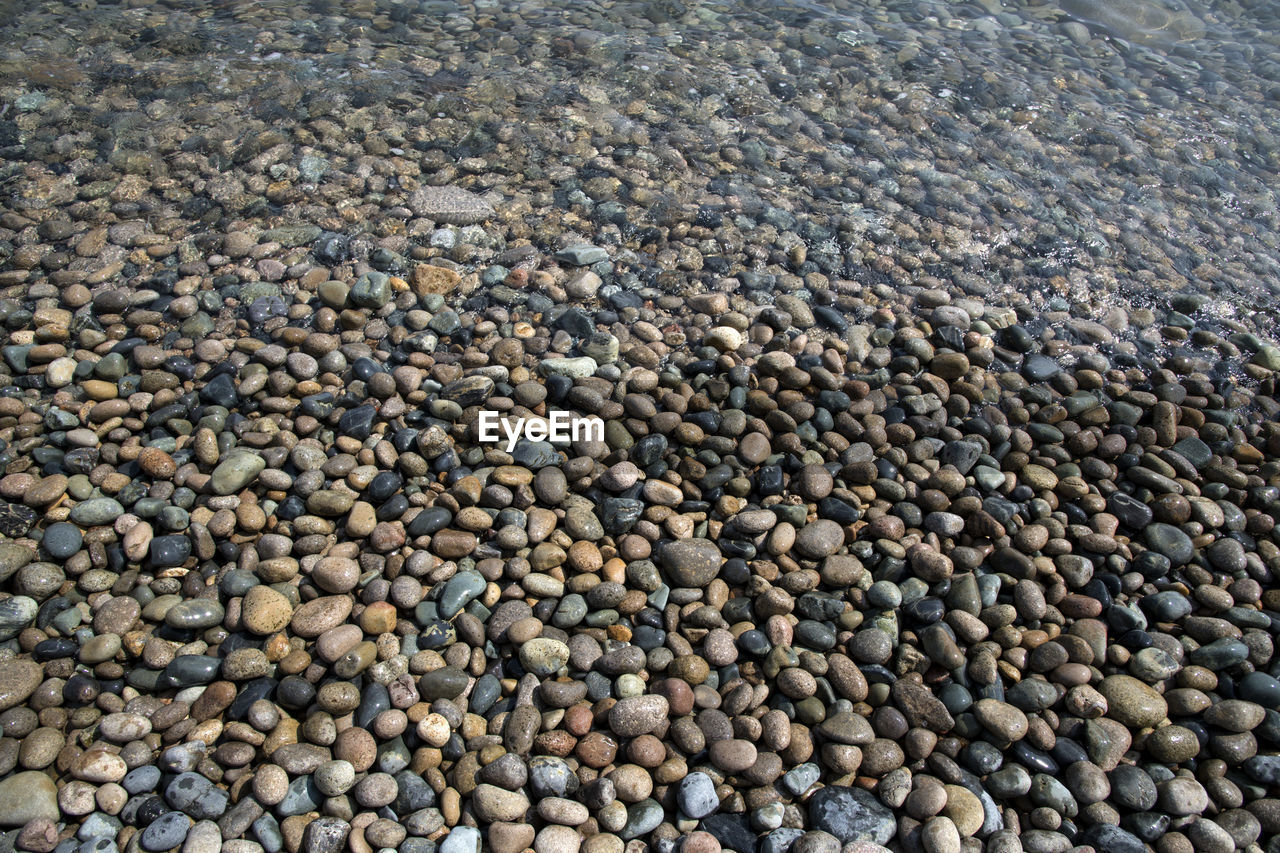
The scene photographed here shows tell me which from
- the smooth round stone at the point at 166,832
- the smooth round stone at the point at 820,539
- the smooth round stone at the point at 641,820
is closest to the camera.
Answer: the smooth round stone at the point at 166,832

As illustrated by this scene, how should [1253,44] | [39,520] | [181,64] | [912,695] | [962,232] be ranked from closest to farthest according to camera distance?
[912,695]
[39,520]
[962,232]
[181,64]
[1253,44]

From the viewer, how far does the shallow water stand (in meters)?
4.33

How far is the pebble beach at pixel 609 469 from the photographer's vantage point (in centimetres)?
235

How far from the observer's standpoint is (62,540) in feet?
8.93

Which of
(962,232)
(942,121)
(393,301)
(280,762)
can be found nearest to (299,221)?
(393,301)

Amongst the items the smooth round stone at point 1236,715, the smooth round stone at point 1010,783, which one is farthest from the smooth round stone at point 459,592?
the smooth round stone at point 1236,715

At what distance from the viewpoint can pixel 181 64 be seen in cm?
520

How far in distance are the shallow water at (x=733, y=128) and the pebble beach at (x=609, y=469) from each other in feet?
0.14

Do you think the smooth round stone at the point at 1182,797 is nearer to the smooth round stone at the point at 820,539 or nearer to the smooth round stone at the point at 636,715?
the smooth round stone at the point at 820,539

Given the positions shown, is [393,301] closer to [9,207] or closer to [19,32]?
[9,207]

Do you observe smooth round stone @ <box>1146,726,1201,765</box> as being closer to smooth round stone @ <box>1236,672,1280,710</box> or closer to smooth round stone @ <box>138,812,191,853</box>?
smooth round stone @ <box>1236,672,1280,710</box>

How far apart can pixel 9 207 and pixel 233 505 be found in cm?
246

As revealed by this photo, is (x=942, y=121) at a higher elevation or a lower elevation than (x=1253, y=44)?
lower

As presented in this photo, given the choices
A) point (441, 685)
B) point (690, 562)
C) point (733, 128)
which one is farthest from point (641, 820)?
point (733, 128)
